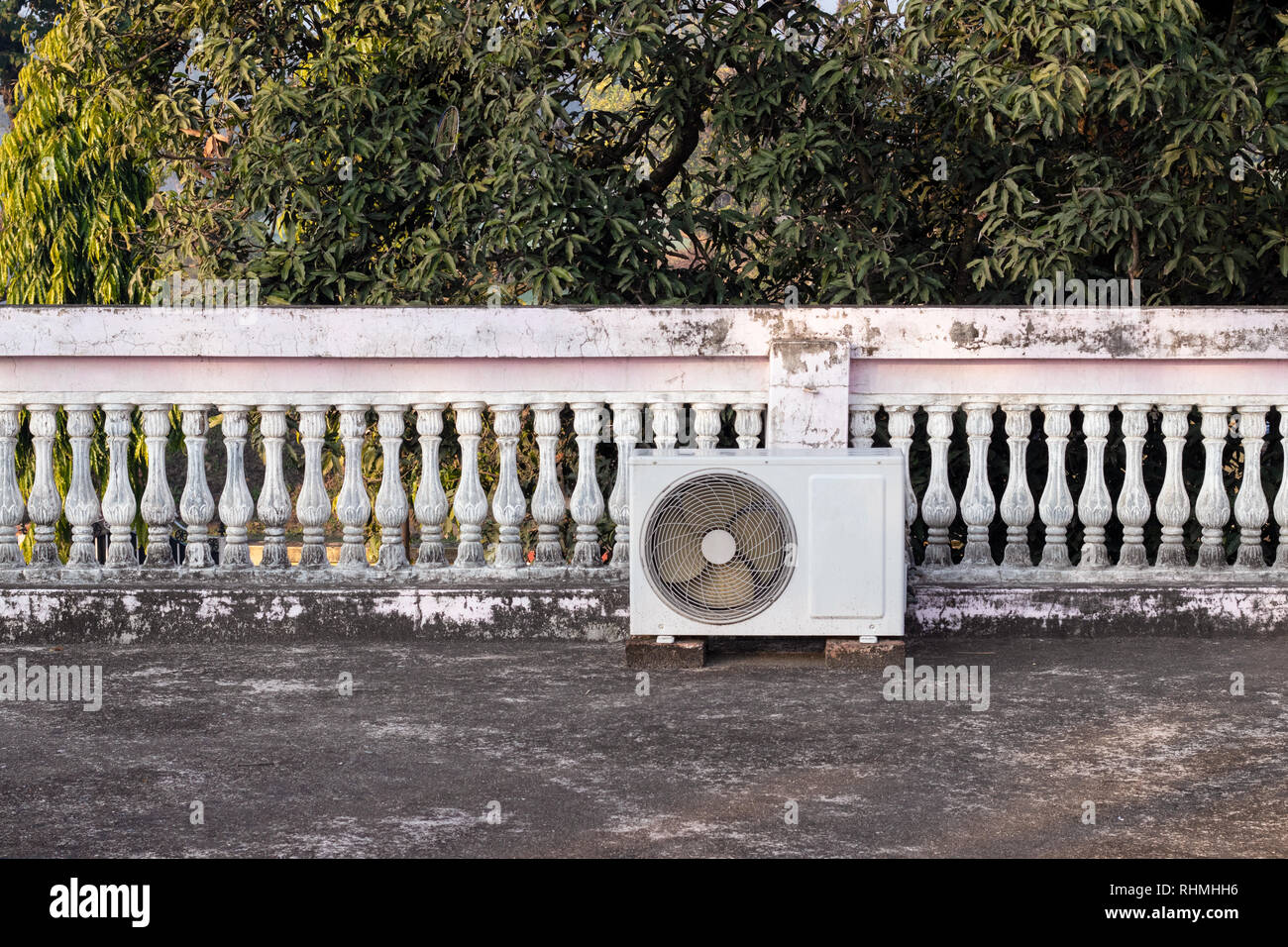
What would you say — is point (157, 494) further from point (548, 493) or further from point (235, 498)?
point (548, 493)

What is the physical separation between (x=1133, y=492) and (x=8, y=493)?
14.5 feet

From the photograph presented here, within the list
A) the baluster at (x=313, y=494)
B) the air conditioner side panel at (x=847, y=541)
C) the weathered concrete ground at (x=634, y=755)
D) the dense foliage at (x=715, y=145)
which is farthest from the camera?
the dense foliage at (x=715, y=145)

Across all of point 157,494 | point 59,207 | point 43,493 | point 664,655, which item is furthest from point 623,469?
point 59,207

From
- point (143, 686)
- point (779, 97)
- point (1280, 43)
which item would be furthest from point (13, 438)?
point (1280, 43)

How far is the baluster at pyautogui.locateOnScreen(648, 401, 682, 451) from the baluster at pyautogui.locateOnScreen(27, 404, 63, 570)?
7.75ft

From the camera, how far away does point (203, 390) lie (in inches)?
237

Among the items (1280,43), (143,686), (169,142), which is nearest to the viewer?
(143,686)

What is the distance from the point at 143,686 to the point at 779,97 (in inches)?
188

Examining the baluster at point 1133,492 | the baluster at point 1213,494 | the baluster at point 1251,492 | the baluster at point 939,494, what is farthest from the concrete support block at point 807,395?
the baluster at point 1251,492

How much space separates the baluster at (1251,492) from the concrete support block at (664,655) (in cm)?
225

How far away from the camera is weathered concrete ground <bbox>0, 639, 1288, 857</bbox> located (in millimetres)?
3604

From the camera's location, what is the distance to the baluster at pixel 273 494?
19.7ft

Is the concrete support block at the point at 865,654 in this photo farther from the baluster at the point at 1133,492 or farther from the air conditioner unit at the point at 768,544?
the baluster at the point at 1133,492

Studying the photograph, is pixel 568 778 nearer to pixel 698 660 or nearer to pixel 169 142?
pixel 698 660
